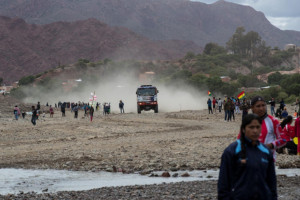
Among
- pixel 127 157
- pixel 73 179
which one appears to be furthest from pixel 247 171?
pixel 127 157

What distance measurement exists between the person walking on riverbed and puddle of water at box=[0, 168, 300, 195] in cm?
812

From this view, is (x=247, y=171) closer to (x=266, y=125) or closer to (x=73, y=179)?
(x=266, y=125)

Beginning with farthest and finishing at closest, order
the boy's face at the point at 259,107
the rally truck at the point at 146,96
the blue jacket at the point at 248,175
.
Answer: the rally truck at the point at 146,96, the boy's face at the point at 259,107, the blue jacket at the point at 248,175

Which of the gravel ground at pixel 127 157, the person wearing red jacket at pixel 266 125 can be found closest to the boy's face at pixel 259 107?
the person wearing red jacket at pixel 266 125

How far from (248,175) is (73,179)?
1001 cm

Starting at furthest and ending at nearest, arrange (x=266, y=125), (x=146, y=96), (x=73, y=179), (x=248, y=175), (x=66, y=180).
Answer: (x=146, y=96)
(x=73, y=179)
(x=66, y=180)
(x=266, y=125)
(x=248, y=175)

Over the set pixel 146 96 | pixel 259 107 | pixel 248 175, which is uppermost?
pixel 146 96

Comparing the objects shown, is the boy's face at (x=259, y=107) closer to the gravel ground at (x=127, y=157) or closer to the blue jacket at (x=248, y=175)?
the blue jacket at (x=248, y=175)

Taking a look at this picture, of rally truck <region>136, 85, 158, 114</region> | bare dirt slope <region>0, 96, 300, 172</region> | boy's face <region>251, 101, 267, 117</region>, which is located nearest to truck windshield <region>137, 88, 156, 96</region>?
rally truck <region>136, 85, 158, 114</region>

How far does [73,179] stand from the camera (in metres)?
14.1

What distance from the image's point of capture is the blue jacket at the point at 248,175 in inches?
187

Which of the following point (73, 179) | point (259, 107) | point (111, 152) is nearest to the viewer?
point (259, 107)

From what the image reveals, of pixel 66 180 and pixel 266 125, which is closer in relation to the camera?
pixel 266 125

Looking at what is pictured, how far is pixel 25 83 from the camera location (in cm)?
18000
